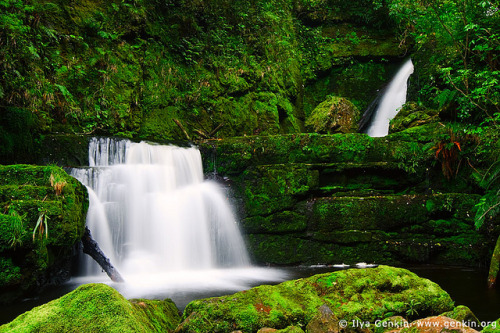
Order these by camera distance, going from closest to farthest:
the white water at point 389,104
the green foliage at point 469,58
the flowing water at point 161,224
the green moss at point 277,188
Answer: the flowing water at point 161,224, the green foliage at point 469,58, the green moss at point 277,188, the white water at point 389,104

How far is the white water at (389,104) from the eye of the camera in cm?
1341

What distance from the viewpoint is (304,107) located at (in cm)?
1605

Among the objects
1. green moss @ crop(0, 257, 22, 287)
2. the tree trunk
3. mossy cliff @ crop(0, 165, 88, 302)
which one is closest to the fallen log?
mossy cliff @ crop(0, 165, 88, 302)

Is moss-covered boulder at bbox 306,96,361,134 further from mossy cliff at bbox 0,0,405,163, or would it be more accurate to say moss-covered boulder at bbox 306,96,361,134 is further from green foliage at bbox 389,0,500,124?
green foliage at bbox 389,0,500,124

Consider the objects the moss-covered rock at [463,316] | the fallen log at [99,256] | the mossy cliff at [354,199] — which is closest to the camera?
the moss-covered rock at [463,316]

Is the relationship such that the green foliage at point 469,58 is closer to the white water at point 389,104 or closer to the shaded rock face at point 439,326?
the white water at point 389,104

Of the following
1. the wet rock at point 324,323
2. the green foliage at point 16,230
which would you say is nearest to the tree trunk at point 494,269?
the wet rock at point 324,323

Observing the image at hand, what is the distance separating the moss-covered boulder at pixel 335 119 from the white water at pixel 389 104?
1925mm

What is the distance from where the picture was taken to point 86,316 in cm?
272

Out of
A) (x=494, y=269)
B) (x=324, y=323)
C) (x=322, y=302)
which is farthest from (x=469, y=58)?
(x=324, y=323)

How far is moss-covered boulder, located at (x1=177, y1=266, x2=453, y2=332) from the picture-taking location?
3.32m

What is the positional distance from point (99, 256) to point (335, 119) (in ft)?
27.4

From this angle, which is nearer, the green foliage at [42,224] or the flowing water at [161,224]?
the green foliage at [42,224]

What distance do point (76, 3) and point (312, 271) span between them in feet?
34.0
